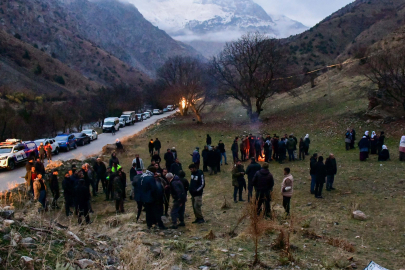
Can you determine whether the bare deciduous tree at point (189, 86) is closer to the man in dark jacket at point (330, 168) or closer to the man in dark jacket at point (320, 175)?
the man in dark jacket at point (330, 168)

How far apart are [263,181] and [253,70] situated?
28142 millimetres

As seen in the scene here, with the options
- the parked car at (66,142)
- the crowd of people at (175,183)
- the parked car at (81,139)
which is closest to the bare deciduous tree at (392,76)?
the crowd of people at (175,183)

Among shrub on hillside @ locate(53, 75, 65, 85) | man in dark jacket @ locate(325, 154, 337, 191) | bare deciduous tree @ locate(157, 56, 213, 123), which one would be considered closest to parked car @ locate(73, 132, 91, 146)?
bare deciduous tree @ locate(157, 56, 213, 123)

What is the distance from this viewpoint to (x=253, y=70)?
35406mm

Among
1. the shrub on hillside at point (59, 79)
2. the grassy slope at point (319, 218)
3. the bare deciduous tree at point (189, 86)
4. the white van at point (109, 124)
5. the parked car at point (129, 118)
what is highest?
the shrub on hillside at point (59, 79)

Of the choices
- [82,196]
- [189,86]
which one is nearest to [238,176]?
[82,196]

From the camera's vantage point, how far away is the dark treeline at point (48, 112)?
3084 centimetres

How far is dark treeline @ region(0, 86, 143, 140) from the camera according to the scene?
30.8 m

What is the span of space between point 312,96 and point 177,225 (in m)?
34.0

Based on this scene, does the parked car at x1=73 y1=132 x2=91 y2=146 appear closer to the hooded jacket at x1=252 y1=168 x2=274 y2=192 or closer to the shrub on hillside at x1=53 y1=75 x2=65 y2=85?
the hooded jacket at x1=252 y1=168 x2=274 y2=192

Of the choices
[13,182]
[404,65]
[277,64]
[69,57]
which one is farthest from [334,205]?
[69,57]

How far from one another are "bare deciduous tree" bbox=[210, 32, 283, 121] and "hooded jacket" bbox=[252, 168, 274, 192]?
27085 mm

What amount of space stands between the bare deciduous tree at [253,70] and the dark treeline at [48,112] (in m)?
20.2

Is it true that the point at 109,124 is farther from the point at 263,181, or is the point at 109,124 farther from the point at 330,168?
the point at 263,181
